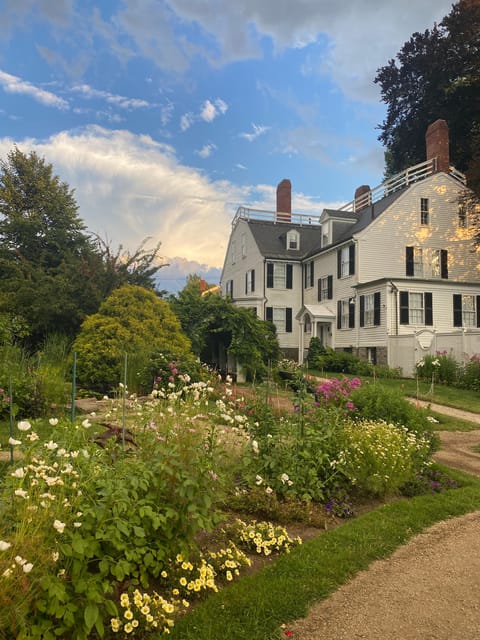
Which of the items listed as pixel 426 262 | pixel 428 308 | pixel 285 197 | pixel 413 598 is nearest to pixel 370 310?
pixel 428 308

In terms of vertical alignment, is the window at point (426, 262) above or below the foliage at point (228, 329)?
above

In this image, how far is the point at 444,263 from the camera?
23.5m

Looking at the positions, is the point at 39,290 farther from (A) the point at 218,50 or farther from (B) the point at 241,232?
(B) the point at 241,232

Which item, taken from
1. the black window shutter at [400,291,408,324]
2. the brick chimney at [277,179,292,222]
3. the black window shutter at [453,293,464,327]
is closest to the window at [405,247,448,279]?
the black window shutter at [453,293,464,327]

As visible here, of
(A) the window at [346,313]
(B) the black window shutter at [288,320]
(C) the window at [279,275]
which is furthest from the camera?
(C) the window at [279,275]

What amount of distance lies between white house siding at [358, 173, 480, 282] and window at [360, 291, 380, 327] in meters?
1.14

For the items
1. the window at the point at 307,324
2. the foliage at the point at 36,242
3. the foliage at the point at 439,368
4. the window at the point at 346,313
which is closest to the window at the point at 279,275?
the window at the point at 307,324

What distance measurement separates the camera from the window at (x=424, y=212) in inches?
923

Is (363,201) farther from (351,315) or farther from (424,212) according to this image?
(351,315)

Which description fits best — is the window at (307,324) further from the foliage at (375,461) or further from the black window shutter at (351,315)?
the foliage at (375,461)

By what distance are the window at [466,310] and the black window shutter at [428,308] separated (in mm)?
1438

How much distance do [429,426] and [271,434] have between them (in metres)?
2.86

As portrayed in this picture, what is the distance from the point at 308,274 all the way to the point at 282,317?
125 inches

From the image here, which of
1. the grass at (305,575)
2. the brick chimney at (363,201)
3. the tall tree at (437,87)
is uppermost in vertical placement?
the tall tree at (437,87)
